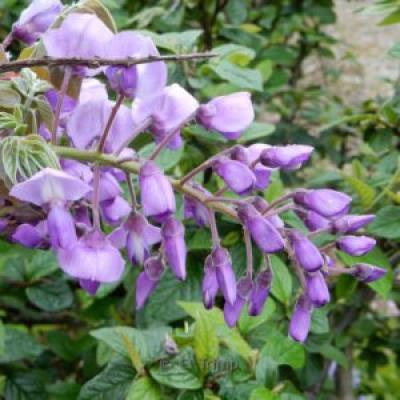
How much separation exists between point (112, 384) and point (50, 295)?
41 cm

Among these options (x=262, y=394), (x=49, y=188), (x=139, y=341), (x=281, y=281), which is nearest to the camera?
(x=49, y=188)

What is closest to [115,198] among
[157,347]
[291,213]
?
[157,347]

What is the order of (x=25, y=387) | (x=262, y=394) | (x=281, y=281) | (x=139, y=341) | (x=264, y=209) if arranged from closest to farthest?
(x=264, y=209)
(x=262, y=394)
(x=139, y=341)
(x=281, y=281)
(x=25, y=387)

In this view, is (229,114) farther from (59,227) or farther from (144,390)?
(144,390)

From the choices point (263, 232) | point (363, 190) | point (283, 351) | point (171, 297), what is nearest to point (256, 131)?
point (363, 190)

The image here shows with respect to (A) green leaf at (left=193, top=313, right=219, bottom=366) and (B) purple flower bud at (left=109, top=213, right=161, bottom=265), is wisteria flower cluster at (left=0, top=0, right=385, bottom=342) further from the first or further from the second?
(A) green leaf at (left=193, top=313, right=219, bottom=366)

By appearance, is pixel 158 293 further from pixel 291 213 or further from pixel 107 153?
pixel 107 153

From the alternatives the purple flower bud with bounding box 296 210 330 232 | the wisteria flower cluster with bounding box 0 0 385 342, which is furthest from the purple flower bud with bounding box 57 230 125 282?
the purple flower bud with bounding box 296 210 330 232

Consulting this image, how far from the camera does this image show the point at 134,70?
79 centimetres

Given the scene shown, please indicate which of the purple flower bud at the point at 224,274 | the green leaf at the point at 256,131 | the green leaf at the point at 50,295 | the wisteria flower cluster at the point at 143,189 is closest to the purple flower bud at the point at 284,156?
the wisteria flower cluster at the point at 143,189

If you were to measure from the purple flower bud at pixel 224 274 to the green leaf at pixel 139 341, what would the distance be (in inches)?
12.4

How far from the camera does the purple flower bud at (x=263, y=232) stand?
2.62ft

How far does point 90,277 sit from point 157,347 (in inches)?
15.1

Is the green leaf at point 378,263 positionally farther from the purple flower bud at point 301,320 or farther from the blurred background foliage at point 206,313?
the purple flower bud at point 301,320
